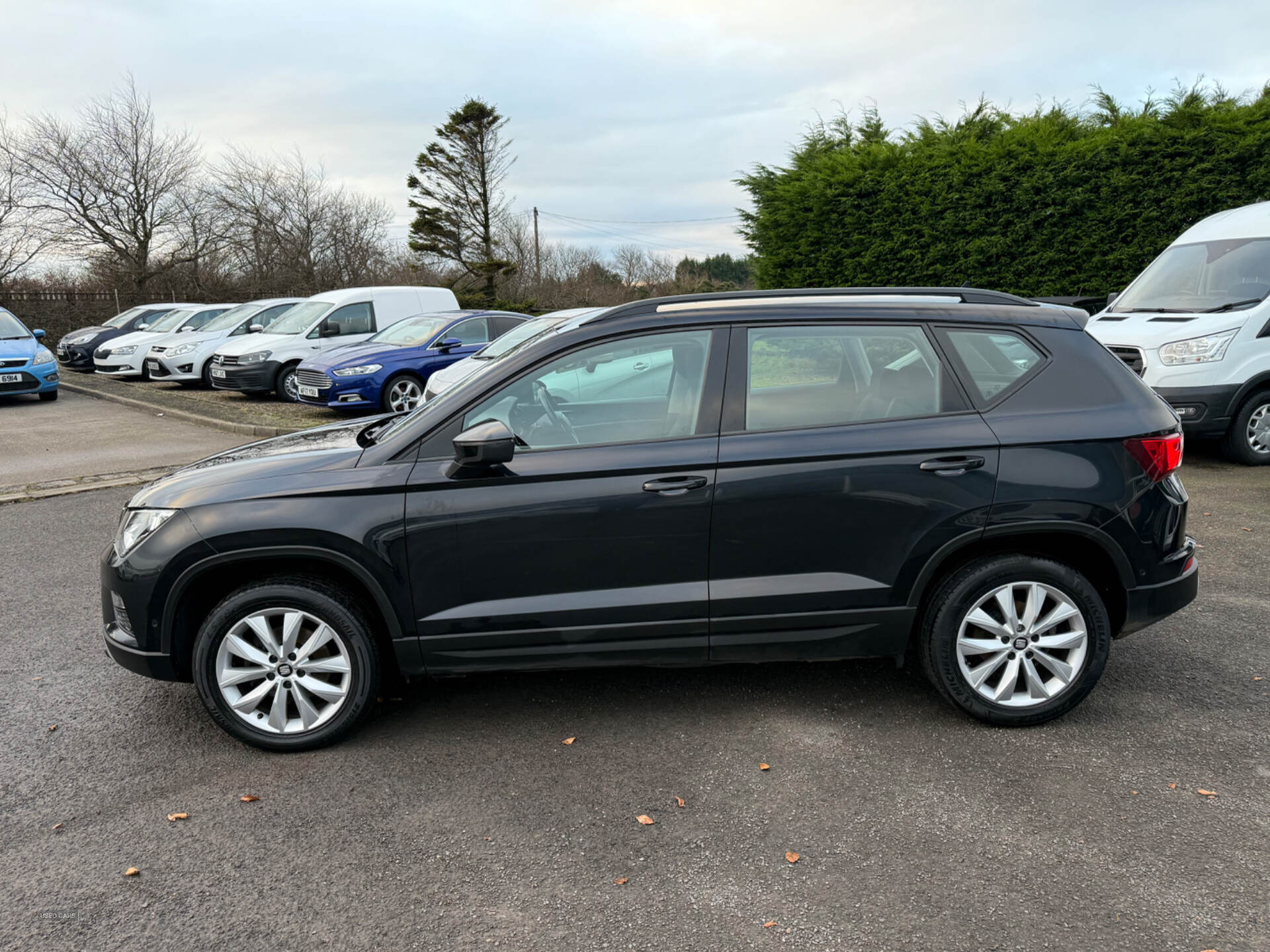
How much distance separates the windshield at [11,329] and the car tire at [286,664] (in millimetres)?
15815

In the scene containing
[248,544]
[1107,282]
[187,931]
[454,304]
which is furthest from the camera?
[454,304]

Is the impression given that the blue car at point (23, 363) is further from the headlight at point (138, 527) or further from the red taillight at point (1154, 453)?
the red taillight at point (1154, 453)

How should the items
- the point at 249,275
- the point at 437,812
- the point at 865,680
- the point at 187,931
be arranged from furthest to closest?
the point at 249,275 → the point at 865,680 → the point at 437,812 → the point at 187,931

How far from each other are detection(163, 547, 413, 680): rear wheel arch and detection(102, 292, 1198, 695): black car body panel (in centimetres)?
1

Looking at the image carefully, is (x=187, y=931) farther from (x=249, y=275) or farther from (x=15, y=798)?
(x=249, y=275)

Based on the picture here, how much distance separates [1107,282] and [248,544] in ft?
42.6

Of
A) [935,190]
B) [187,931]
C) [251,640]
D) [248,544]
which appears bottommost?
[187,931]

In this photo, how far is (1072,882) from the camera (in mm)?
2734

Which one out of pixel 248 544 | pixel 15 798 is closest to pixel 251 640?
pixel 248 544

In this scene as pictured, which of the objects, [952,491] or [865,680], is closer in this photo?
[952,491]

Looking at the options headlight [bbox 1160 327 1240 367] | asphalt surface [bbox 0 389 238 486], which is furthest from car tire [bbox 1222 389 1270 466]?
asphalt surface [bbox 0 389 238 486]

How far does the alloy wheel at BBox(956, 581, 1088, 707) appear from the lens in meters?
3.63

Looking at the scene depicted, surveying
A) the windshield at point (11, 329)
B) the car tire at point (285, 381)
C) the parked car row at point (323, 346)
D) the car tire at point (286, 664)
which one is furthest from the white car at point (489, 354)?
the windshield at point (11, 329)

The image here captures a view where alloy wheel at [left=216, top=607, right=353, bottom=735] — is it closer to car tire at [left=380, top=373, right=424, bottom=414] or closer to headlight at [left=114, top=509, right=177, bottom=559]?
headlight at [left=114, top=509, right=177, bottom=559]
